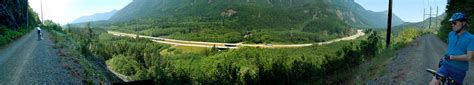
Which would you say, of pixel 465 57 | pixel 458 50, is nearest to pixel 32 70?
pixel 458 50

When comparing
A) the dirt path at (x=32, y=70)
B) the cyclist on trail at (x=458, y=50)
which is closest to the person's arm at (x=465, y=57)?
the cyclist on trail at (x=458, y=50)

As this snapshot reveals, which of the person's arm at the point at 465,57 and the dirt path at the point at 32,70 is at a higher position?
the person's arm at the point at 465,57

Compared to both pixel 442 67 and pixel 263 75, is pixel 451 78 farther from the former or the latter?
pixel 263 75

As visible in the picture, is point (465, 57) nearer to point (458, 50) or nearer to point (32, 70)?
point (458, 50)

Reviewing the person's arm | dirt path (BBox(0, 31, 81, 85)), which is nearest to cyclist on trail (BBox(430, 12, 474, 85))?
the person's arm

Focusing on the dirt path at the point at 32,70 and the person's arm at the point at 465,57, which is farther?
the dirt path at the point at 32,70

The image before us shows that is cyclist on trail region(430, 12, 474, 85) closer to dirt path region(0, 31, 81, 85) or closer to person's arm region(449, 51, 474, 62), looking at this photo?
person's arm region(449, 51, 474, 62)

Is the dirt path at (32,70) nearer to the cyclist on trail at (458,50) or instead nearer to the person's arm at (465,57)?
the cyclist on trail at (458,50)

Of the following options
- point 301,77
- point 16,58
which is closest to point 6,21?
point 16,58

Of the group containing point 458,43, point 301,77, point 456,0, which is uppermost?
point 456,0
